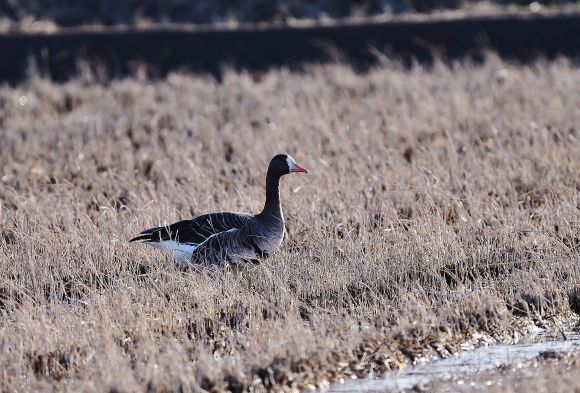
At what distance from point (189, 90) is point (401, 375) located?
1371 centimetres

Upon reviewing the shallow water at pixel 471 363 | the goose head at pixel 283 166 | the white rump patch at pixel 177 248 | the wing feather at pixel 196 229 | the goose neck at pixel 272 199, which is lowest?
the shallow water at pixel 471 363

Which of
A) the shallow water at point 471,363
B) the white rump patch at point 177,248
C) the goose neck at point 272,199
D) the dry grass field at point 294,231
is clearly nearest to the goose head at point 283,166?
the goose neck at point 272,199

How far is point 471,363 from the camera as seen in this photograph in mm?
7715

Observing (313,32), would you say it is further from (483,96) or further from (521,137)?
(521,137)

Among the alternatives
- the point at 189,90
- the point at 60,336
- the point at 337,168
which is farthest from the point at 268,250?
the point at 189,90

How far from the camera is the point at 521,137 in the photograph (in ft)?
49.7

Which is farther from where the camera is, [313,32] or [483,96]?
[313,32]

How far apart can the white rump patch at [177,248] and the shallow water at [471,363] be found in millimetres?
3026

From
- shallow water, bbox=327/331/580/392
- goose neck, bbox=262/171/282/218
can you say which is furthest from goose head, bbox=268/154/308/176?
shallow water, bbox=327/331/580/392

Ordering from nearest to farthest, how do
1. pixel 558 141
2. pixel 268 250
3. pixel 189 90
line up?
1. pixel 268 250
2. pixel 558 141
3. pixel 189 90

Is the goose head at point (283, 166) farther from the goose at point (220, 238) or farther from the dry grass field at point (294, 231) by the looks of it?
the dry grass field at point (294, 231)

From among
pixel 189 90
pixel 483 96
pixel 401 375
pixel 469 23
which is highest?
pixel 469 23

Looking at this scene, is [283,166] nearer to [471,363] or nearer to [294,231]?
[294,231]

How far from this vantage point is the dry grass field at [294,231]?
→ 7.75 m
